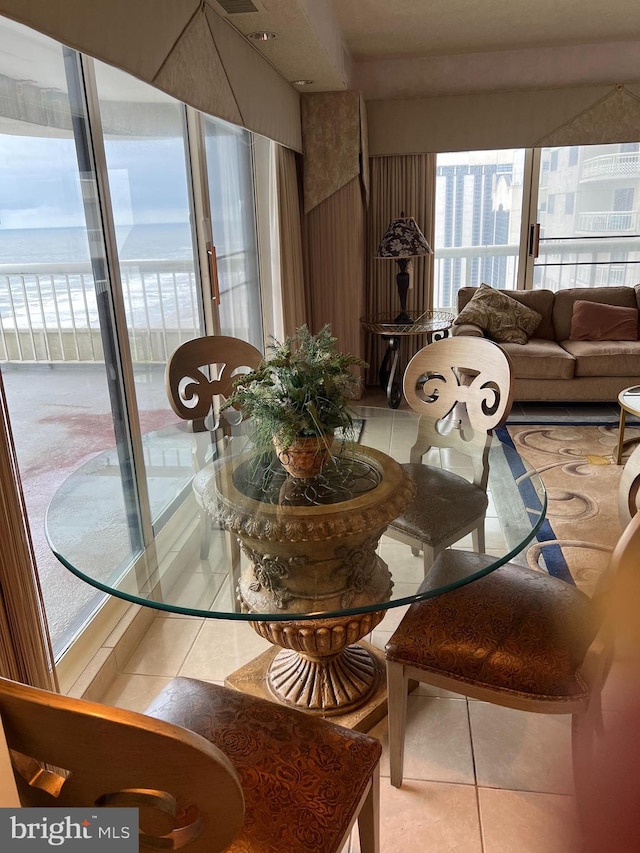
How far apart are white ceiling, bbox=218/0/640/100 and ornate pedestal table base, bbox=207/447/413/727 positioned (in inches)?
85.3

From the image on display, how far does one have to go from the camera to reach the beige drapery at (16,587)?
4.27 feet

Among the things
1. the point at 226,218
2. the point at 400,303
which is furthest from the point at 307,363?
the point at 400,303

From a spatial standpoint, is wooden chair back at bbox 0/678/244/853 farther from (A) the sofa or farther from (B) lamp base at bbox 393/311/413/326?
(B) lamp base at bbox 393/311/413/326

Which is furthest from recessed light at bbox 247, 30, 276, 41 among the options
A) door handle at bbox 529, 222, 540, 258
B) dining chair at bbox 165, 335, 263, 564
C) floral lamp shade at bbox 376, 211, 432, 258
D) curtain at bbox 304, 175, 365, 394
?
door handle at bbox 529, 222, 540, 258

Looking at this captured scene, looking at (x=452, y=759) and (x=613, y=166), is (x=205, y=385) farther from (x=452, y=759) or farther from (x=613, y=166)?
(x=613, y=166)

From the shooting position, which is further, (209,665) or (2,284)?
(209,665)

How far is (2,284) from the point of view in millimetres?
1844

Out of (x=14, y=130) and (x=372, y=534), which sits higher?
(x=14, y=130)

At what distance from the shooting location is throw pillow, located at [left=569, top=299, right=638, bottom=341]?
16.0 ft

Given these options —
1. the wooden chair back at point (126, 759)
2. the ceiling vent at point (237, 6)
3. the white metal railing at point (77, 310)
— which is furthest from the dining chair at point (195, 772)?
the ceiling vent at point (237, 6)

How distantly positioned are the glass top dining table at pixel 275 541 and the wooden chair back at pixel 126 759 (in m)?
0.53

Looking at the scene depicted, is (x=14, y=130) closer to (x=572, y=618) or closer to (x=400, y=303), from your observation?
(x=572, y=618)

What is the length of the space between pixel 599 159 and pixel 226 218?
3.25m

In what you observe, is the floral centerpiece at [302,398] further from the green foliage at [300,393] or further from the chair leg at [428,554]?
the chair leg at [428,554]
